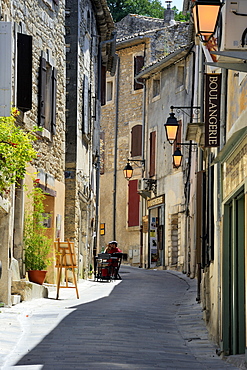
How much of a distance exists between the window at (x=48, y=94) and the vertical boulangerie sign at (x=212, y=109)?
24.1 ft

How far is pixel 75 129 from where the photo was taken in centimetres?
2183

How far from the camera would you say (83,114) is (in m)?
22.7

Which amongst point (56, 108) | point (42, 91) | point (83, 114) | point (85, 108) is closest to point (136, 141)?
point (85, 108)

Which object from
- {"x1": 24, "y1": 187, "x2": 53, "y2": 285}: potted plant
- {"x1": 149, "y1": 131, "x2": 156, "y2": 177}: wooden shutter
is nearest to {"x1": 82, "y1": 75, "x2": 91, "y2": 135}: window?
{"x1": 24, "y1": 187, "x2": 53, "y2": 285}: potted plant

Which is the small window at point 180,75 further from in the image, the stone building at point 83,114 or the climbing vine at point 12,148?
the climbing vine at point 12,148

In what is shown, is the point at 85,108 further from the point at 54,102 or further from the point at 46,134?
the point at 46,134

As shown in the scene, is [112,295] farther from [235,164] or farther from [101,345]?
[235,164]

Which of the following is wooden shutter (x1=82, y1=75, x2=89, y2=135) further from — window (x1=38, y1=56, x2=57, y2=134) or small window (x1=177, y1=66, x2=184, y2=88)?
small window (x1=177, y1=66, x2=184, y2=88)

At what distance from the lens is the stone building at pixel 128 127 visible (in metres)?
36.3

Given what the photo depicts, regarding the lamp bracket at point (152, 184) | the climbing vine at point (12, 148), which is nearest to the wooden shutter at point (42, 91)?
the climbing vine at point (12, 148)

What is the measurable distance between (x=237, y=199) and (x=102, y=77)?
2051 cm

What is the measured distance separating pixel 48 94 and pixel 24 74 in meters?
3.07

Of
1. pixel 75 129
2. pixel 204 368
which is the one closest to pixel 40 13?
pixel 75 129

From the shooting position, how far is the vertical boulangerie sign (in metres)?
10.9
